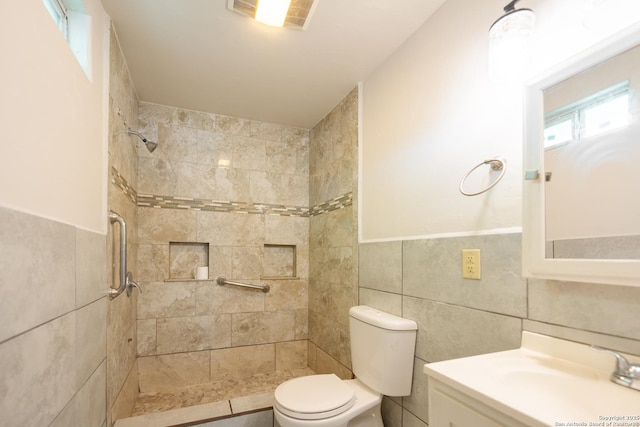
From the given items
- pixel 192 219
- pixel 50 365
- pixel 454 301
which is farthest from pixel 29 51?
pixel 192 219

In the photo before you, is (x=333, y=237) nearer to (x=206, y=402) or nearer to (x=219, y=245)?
(x=219, y=245)

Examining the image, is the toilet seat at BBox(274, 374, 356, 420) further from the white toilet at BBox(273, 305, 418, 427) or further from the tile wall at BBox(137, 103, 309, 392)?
the tile wall at BBox(137, 103, 309, 392)

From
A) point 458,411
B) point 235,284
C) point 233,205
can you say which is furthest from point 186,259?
point 458,411

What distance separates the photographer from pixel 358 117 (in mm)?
2168

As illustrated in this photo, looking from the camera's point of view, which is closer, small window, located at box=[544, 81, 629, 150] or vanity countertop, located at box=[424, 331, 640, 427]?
vanity countertop, located at box=[424, 331, 640, 427]

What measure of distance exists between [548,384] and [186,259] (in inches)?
97.5

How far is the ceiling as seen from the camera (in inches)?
60.1

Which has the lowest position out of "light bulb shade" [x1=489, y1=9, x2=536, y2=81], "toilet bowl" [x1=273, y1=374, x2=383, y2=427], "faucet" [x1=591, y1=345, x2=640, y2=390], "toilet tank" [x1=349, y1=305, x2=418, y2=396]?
"toilet bowl" [x1=273, y1=374, x2=383, y2=427]

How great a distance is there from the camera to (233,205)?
2.72m

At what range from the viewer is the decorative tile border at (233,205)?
7.72 ft

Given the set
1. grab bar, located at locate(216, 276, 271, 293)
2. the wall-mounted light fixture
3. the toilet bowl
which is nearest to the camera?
the wall-mounted light fixture

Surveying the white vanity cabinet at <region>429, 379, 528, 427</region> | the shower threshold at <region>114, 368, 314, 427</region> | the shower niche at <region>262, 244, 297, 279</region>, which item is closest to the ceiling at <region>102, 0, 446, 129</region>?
the shower niche at <region>262, 244, 297, 279</region>

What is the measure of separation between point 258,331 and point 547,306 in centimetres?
226

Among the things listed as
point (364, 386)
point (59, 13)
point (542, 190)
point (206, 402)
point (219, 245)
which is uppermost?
point (59, 13)
